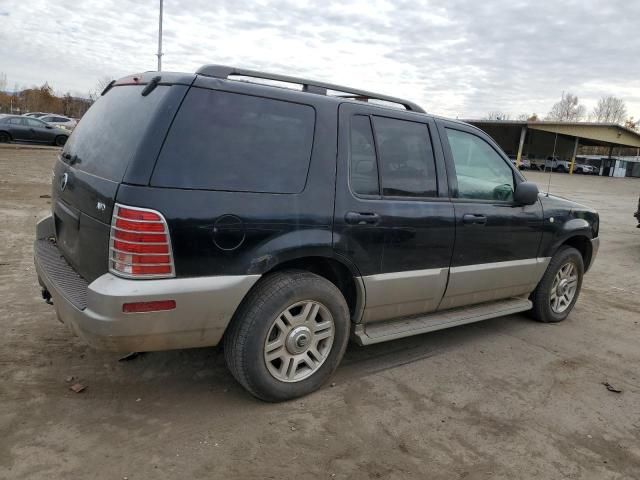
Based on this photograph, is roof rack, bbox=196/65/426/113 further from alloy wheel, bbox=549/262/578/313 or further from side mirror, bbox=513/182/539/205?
alloy wheel, bbox=549/262/578/313

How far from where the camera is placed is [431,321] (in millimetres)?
4066

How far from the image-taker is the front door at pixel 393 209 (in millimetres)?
3402

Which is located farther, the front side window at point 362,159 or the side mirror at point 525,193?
the side mirror at point 525,193

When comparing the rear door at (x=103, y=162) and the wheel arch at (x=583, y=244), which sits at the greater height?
the rear door at (x=103, y=162)

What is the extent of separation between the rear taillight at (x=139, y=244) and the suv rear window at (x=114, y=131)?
234 mm

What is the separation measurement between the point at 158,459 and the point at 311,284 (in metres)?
1.28

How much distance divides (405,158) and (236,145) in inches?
54.4

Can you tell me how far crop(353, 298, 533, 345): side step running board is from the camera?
12.1 ft

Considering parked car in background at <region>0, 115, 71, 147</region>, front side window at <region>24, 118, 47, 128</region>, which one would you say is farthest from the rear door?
front side window at <region>24, 118, 47, 128</region>

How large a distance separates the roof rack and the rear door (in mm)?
287

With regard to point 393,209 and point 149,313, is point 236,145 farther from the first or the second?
point 393,209

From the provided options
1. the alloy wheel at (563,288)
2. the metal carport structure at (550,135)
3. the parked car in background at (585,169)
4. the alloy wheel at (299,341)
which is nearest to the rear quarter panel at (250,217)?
the alloy wheel at (299,341)

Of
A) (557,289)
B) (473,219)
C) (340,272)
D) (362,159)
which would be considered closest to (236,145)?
(362,159)

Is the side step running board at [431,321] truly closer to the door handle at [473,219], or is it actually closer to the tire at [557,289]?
the tire at [557,289]
